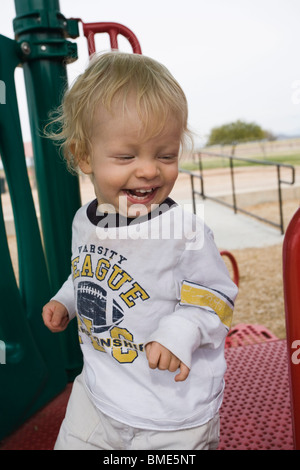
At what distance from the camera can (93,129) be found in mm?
958

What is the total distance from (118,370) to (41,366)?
622 millimetres

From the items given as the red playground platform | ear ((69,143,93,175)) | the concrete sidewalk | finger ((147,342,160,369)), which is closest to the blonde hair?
ear ((69,143,93,175))

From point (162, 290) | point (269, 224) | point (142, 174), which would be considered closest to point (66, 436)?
point (162, 290)

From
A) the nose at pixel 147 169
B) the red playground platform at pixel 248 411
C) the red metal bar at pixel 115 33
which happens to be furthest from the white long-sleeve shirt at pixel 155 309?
the red metal bar at pixel 115 33

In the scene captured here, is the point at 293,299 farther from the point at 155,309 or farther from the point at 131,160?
the point at 131,160

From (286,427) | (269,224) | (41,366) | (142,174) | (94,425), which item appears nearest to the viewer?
(142,174)

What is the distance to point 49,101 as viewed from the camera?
5.18ft

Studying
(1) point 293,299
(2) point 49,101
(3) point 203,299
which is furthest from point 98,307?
(2) point 49,101

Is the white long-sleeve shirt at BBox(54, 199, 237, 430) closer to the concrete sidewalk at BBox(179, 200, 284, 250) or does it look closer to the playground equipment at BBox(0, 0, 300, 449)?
the playground equipment at BBox(0, 0, 300, 449)

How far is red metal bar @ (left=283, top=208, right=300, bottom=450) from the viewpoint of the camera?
2.97 ft

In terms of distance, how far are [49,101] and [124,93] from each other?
73cm

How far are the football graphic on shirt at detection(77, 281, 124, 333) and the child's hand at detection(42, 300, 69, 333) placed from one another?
103 mm
